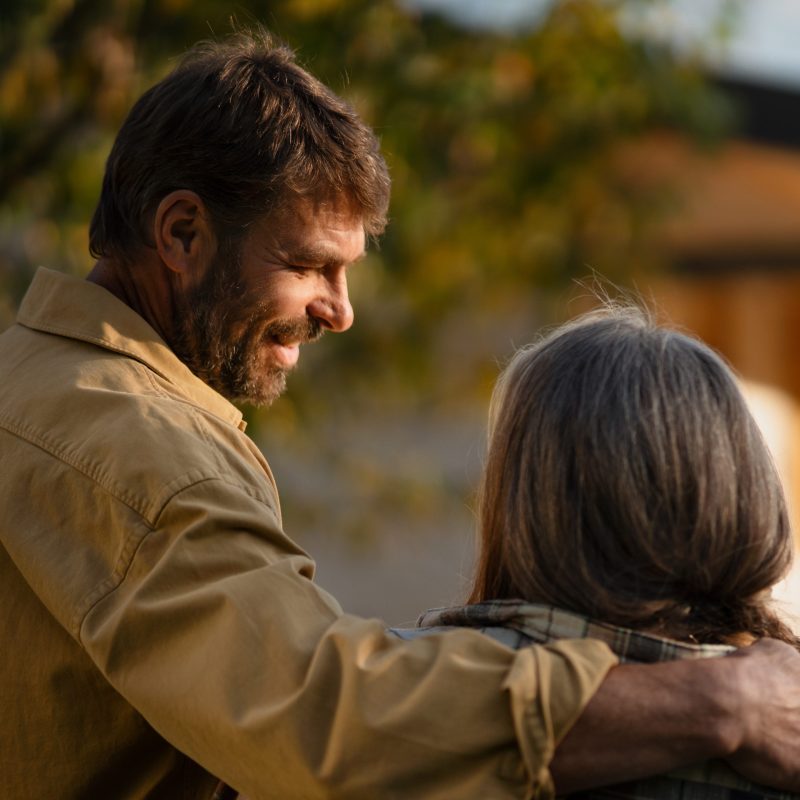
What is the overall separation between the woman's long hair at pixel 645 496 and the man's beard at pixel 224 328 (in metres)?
0.68

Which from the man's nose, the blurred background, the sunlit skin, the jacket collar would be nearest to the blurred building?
the blurred background

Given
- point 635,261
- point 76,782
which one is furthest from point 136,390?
point 635,261

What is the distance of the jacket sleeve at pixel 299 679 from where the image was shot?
6.00 feet

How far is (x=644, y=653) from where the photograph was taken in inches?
74.5

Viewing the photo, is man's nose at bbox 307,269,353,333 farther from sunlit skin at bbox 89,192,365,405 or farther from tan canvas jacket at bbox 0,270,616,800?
tan canvas jacket at bbox 0,270,616,800

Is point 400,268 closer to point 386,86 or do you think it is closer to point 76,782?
A: point 386,86

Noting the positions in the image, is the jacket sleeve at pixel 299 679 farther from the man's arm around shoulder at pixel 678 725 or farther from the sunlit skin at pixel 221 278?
the sunlit skin at pixel 221 278

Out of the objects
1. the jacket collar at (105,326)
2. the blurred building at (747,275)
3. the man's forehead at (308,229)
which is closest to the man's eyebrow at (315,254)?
the man's forehead at (308,229)

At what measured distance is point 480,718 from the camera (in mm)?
1828

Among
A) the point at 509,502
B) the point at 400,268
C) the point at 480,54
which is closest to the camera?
the point at 509,502

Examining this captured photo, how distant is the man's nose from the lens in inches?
102

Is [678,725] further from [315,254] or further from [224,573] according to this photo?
[315,254]

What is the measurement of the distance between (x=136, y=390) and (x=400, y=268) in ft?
15.4

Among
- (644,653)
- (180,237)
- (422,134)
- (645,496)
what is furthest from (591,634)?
(422,134)
